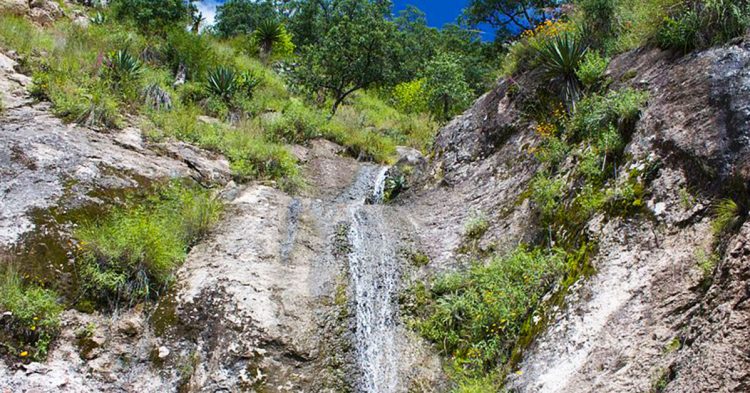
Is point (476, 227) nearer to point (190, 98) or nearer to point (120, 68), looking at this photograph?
point (120, 68)

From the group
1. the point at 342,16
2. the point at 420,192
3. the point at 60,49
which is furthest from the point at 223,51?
the point at 420,192

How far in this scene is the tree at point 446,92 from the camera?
56.7 ft

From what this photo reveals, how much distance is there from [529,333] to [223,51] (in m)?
15.0

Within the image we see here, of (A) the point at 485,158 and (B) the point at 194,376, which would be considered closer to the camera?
(B) the point at 194,376

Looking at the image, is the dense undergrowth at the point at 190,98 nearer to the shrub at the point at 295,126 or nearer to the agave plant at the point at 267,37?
the shrub at the point at 295,126

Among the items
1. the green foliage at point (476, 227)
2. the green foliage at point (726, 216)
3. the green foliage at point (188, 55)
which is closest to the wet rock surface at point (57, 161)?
the green foliage at point (476, 227)

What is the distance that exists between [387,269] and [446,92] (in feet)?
37.1

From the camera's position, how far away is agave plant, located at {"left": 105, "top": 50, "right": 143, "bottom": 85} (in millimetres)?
10562

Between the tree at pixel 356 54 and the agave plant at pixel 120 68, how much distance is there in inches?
250

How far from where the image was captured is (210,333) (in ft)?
18.5

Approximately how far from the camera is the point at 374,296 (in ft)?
21.9

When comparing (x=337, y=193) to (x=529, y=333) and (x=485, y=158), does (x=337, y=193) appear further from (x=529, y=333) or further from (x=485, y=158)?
(x=529, y=333)

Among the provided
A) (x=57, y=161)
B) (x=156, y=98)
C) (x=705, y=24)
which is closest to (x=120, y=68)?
(x=156, y=98)

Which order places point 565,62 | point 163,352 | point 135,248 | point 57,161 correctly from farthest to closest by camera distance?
1. point 565,62
2. point 57,161
3. point 135,248
4. point 163,352
